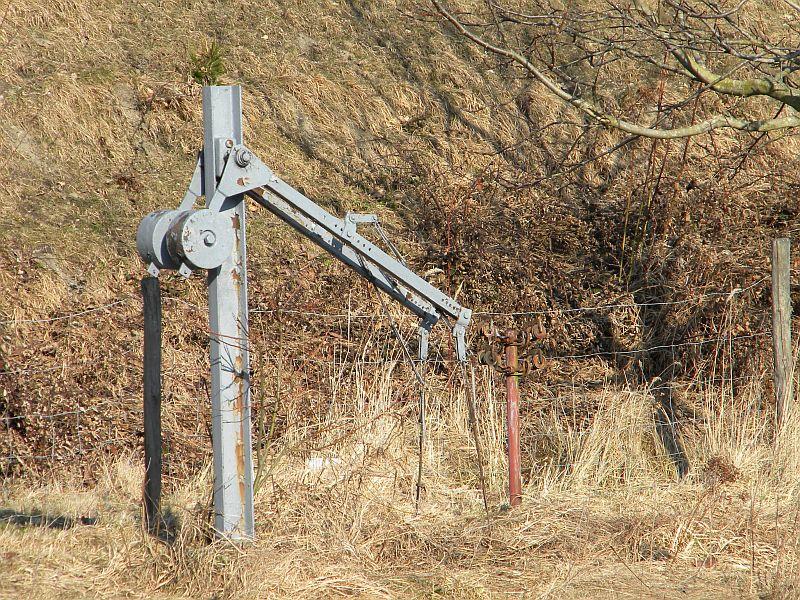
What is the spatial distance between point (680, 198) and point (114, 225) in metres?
6.34

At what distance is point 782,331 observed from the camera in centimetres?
674

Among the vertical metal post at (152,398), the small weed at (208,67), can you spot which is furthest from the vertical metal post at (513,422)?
the small weed at (208,67)

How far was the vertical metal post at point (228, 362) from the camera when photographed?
4.23m

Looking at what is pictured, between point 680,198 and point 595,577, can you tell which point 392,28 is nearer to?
point 680,198

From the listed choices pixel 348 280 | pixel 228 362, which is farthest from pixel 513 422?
pixel 348 280

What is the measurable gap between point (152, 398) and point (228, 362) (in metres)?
0.69

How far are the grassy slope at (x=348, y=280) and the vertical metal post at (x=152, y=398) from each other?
24 centimetres

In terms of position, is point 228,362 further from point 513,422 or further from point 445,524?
point 513,422

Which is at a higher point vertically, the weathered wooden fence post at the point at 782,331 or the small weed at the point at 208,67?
the small weed at the point at 208,67

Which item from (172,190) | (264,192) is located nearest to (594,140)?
(172,190)

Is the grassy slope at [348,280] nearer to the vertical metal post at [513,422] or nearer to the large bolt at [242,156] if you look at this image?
the vertical metal post at [513,422]

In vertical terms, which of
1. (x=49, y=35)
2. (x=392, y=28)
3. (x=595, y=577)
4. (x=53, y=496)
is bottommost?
(x=595, y=577)

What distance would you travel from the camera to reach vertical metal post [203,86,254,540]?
4234 millimetres

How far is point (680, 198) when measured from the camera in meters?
10.1
